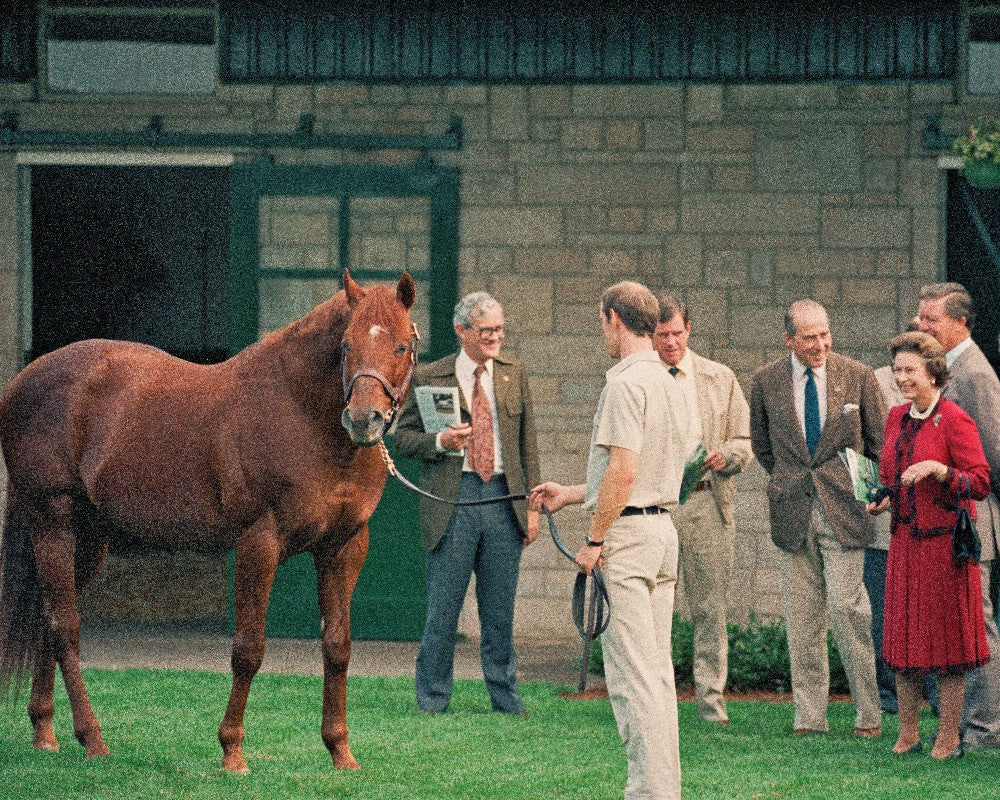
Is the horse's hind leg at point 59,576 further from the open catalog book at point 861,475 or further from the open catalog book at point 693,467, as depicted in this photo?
the open catalog book at point 861,475

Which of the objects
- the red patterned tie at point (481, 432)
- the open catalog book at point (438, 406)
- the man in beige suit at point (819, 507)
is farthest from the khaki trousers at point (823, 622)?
the open catalog book at point (438, 406)

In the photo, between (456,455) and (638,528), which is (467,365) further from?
(638,528)

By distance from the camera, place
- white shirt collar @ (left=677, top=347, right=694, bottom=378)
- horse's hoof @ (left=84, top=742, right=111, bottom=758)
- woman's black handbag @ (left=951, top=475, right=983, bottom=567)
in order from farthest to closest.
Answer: white shirt collar @ (left=677, top=347, right=694, bottom=378) → woman's black handbag @ (left=951, top=475, right=983, bottom=567) → horse's hoof @ (left=84, top=742, right=111, bottom=758)

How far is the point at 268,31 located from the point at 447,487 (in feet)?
14.3

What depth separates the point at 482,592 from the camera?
932cm

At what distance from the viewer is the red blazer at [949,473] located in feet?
25.8

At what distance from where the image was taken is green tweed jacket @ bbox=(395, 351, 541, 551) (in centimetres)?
915

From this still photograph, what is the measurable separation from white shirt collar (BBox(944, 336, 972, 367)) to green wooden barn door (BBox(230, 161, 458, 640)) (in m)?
4.27

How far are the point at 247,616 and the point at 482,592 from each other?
2.27 metres

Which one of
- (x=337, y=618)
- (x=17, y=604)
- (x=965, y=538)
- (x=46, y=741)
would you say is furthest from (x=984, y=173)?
(x=46, y=741)

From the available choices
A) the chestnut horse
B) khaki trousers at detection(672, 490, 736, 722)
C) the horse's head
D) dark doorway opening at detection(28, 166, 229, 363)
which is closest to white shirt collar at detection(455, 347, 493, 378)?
khaki trousers at detection(672, 490, 736, 722)

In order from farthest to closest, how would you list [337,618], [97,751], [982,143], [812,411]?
[982,143], [812,411], [97,751], [337,618]

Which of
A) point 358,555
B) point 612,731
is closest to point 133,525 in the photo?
point 358,555

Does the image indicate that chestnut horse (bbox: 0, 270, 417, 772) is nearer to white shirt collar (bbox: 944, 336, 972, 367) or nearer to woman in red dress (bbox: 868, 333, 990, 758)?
woman in red dress (bbox: 868, 333, 990, 758)
